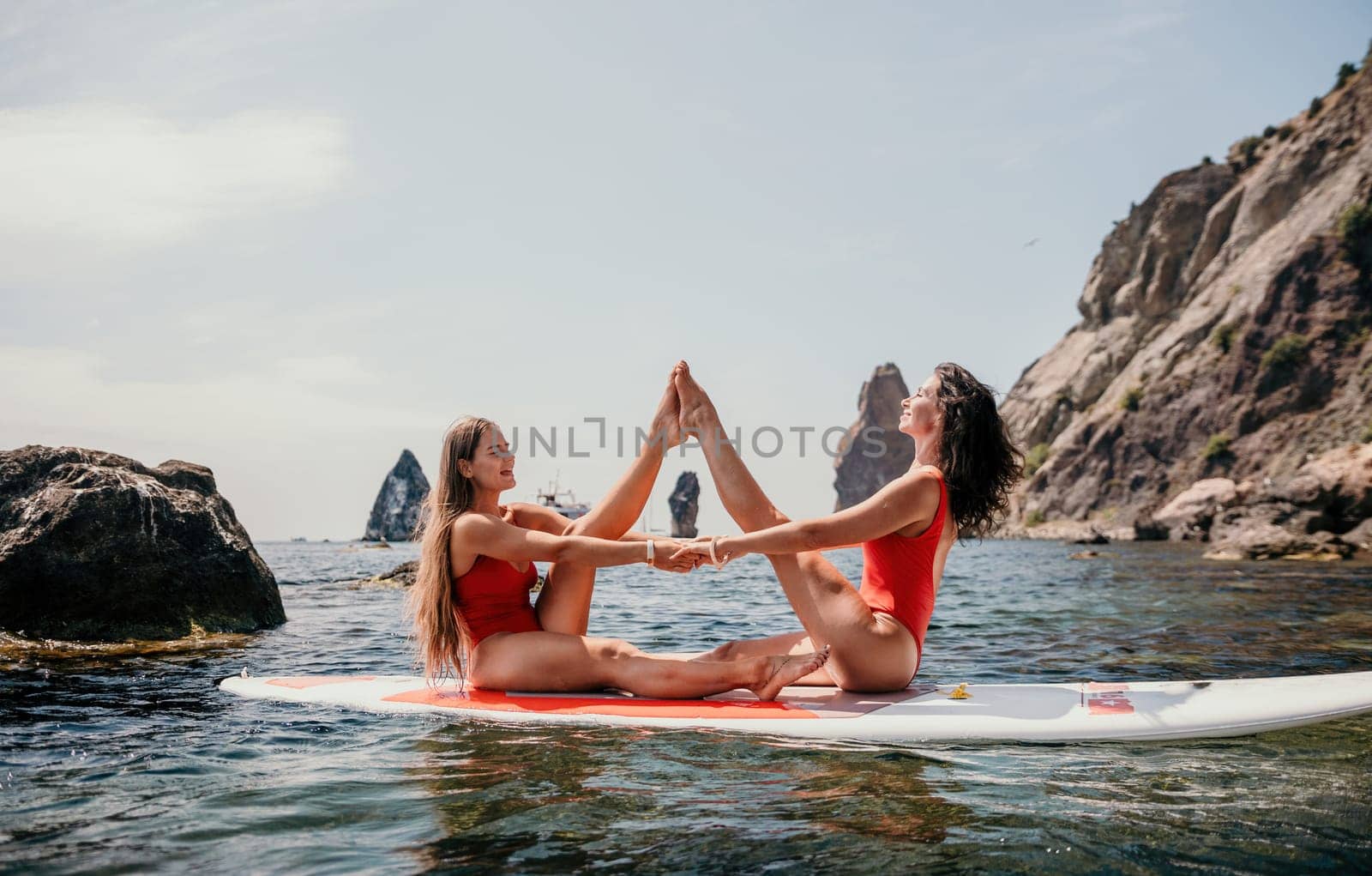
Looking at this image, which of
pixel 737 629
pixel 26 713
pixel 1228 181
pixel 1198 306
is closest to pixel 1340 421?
pixel 1198 306

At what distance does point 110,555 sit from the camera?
9969 millimetres

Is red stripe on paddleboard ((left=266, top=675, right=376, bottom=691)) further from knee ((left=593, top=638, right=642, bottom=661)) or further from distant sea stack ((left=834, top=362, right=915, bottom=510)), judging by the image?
distant sea stack ((left=834, top=362, right=915, bottom=510))

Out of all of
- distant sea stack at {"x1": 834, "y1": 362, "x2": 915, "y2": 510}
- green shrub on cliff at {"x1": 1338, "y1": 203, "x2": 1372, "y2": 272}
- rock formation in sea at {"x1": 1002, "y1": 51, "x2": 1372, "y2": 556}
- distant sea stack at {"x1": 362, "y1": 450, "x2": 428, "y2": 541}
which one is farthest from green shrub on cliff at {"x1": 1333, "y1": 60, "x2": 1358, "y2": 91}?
distant sea stack at {"x1": 834, "y1": 362, "x2": 915, "y2": 510}

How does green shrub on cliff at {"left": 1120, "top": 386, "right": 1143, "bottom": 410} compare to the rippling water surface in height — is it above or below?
above

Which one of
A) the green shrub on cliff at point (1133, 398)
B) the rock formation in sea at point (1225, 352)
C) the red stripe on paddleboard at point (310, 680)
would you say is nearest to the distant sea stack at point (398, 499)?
the rock formation in sea at point (1225, 352)

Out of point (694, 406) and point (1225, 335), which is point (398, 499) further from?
point (694, 406)

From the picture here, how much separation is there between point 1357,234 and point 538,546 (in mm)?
56107

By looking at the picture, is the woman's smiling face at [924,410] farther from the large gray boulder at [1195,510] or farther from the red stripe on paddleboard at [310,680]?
A: the large gray boulder at [1195,510]

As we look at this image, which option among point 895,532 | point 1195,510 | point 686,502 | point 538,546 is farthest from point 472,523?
point 686,502

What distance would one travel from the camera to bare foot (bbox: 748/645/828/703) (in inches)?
214

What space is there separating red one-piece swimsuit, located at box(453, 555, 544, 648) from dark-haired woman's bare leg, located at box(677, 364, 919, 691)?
4.05 ft

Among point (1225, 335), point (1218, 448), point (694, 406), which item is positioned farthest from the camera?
point (1225, 335)

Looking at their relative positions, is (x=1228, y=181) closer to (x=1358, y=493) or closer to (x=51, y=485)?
(x=1358, y=493)

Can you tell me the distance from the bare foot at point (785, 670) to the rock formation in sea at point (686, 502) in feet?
283
